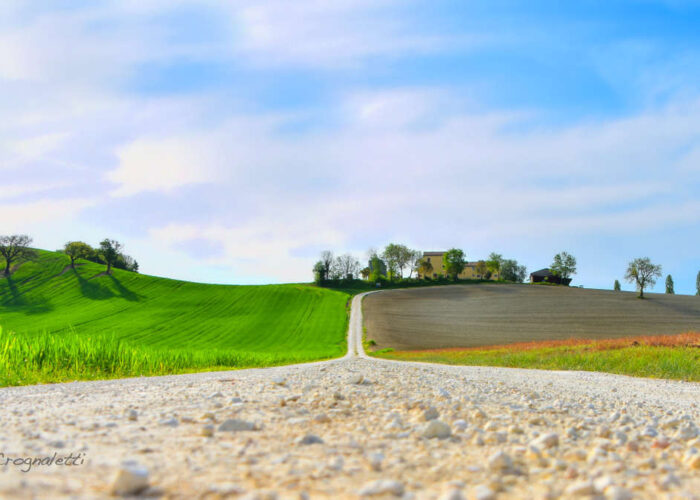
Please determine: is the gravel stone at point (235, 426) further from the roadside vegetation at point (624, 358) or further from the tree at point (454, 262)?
the tree at point (454, 262)

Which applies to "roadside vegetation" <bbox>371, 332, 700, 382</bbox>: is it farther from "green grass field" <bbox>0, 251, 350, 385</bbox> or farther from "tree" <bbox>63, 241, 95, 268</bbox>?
"tree" <bbox>63, 241, 95, 268</bbox>

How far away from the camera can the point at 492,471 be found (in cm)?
378

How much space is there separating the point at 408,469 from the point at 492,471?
25.7 inches

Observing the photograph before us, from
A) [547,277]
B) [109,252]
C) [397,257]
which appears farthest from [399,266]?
[109,252]

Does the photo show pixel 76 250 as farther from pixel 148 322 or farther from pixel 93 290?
pixel 148 322

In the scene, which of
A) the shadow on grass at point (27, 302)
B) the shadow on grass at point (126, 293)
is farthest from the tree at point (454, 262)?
the shadow on grass at point (27, 302)

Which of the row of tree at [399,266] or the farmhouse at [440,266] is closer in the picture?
the row of tree at [399,266]

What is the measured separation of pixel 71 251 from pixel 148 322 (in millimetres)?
40908

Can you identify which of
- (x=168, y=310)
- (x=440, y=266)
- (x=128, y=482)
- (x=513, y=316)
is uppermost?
(x=440, y=266)

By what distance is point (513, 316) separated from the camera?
65.0m

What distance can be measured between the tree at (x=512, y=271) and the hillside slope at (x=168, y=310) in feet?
257

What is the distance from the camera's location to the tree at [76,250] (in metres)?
94.5

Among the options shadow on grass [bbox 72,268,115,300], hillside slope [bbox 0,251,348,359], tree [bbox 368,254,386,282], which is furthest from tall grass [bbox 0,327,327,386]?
tree [bbox 368,254,386,282]

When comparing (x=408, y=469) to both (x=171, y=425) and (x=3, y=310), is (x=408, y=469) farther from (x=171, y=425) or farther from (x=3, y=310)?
(x=3, y=310)
